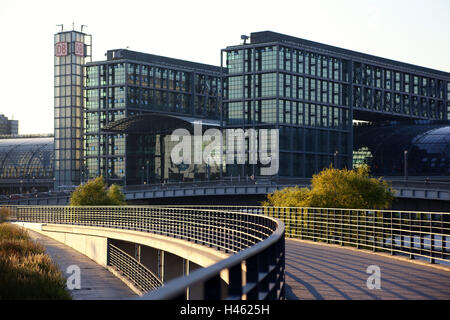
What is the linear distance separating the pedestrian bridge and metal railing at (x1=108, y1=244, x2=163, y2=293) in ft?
0.20

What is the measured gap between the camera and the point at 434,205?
2501 inches

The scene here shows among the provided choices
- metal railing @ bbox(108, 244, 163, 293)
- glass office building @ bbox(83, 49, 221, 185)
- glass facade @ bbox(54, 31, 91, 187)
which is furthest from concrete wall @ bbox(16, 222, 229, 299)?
glass facade @ bbox(54, 31, 91, 187)

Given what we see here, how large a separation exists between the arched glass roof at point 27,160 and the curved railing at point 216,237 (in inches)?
3613

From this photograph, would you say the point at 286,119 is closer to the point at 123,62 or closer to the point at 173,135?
the point at 173,135

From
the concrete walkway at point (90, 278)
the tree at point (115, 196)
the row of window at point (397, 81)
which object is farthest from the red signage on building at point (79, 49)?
the concrete walkway at point (90, 278)

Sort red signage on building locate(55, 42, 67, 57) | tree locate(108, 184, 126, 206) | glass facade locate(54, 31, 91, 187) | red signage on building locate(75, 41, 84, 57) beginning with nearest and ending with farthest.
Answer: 1. tree locate(108, 184, 126, 206)
2. glass facade locate(54, 31, 91, 187)
3. red signage on building locate(55, 42, 67, 57)
4. red signage on building locate(75, 41, 84, 57)

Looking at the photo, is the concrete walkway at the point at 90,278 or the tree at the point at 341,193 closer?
the concrete walkway at the point at 90,278

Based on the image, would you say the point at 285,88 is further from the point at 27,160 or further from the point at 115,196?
the point at 27,160

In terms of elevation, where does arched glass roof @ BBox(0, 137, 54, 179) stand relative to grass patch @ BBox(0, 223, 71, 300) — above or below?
above

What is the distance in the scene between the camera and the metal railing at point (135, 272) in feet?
110

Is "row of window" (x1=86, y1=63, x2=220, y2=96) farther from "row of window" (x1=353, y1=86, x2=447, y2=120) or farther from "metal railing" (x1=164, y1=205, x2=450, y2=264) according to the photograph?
"metal railing" (x1=164, y1=205, x2=450, y2=264)

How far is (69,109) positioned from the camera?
137750mm

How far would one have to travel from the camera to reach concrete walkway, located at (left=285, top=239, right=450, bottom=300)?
500 inches

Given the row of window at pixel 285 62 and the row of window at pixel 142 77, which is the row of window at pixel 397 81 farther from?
the row of window at pixel 142 77
